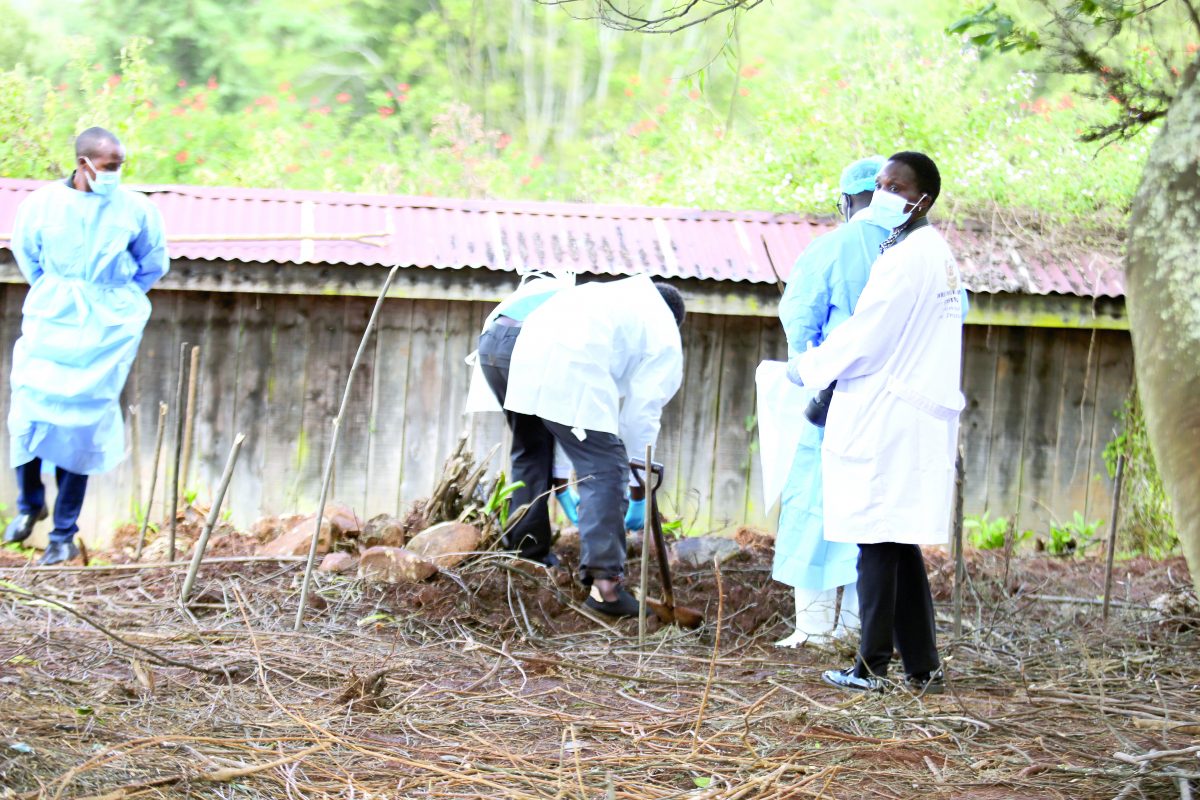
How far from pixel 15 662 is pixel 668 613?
2.38 metres

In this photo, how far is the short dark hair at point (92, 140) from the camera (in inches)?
212

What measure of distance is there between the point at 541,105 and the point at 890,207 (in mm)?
12012

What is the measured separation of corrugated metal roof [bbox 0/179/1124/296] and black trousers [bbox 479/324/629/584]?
1.37m

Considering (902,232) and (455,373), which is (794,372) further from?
(455,373)

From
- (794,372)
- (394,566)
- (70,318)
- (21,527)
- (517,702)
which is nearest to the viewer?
(517,702)

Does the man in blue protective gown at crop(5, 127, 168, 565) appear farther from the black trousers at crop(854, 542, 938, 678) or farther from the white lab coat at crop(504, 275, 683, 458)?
the black trousers at crop(854, 542, 938, 678)

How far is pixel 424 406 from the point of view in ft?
23.1

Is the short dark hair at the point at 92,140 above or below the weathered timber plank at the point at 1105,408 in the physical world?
above

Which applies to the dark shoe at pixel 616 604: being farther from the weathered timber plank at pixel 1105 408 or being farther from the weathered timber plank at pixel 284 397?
the weathered timber plank at pixel 1105 408

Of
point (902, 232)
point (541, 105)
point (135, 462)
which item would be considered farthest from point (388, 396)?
point (541, 105)

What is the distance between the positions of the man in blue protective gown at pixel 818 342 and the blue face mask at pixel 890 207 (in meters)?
0.16

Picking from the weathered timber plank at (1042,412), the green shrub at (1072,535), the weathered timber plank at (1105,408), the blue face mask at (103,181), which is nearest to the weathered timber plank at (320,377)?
the blue face mask at (103,181)

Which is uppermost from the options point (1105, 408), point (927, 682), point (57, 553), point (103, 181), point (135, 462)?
point (103, 181)

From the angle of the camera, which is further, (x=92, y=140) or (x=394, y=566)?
(x=92, y=140)
